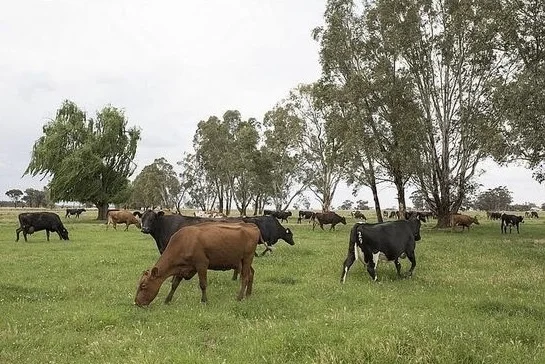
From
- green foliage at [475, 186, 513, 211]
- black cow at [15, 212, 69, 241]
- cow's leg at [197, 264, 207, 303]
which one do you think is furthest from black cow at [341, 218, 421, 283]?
green foliage at [475, 186, 513, 211]

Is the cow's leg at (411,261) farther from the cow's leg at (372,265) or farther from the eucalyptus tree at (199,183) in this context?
the eucalyptus tree at (199,183)

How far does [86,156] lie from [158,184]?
168 feet

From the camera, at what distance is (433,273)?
1658 centimetres

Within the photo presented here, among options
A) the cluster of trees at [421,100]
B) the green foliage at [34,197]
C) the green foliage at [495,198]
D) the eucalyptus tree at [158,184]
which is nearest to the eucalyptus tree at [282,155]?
the cluster of trees at [421,100]

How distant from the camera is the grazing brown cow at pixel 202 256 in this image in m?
12.0

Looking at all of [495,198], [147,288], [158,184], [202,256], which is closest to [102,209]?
[158,184]

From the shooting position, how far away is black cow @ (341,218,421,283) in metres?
15.3

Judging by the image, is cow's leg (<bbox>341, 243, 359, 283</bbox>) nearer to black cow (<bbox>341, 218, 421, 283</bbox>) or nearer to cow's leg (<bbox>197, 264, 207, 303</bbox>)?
black cow (<bbox>341, 218, 421, 283</bbox>)

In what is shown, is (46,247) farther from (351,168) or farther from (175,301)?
(351,168)

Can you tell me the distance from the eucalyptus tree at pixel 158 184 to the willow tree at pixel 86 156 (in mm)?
45670

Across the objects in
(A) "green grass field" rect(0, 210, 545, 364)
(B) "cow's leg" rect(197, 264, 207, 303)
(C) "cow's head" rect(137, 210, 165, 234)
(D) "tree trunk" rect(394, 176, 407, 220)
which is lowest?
(A) "green grass field" rect(0, 210, 545, 364)

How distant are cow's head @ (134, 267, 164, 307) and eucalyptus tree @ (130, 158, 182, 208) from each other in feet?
326

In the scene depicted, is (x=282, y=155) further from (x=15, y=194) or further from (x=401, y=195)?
(x=15, y=194)

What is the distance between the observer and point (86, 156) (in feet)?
194
